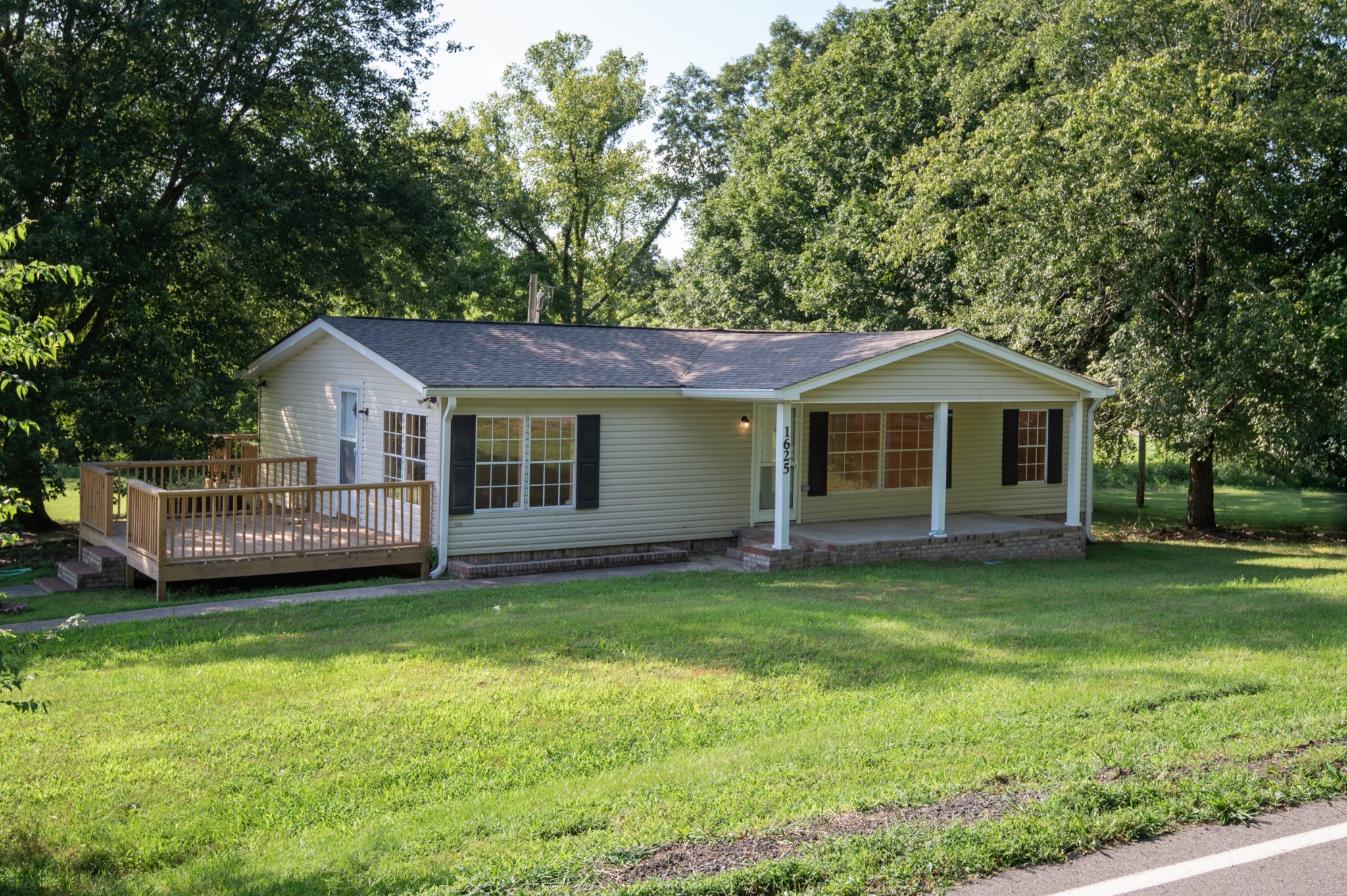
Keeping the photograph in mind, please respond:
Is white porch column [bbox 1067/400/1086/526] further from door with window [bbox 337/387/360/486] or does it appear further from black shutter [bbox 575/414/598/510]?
door with window [bbox 337/387/360/486]

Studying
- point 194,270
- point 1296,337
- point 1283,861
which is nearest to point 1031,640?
point 1283,861

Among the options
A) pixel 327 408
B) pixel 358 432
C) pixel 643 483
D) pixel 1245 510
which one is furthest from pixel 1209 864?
pixel 1245 510

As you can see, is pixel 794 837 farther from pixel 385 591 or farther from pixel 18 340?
pixel 385 591

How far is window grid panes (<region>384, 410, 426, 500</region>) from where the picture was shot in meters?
13.7

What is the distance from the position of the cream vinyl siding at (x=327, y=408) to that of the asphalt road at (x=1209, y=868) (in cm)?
1017

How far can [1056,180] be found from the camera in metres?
17.8

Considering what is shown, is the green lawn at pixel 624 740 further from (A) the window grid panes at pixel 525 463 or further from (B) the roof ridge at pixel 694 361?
(B) the roof ridge at pixel 694 361

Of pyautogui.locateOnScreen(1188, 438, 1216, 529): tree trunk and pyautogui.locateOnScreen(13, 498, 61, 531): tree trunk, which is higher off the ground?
pyautogui.locateOnScreen(1188, 438, 1216, 529): tree trunk

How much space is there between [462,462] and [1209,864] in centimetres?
1036

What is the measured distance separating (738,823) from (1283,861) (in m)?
2.37

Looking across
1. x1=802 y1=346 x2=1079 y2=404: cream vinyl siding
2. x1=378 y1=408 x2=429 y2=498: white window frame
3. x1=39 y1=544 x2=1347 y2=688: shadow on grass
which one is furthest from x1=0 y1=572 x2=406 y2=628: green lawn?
Result: x1=802 y1=346 x2=1079 y2=404: cream vinyl siding

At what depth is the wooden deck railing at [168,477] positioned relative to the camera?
13859 millimetres

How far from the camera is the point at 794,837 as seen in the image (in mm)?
4680

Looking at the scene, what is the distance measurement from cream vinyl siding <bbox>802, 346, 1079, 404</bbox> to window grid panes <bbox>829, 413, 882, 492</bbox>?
189 cm
